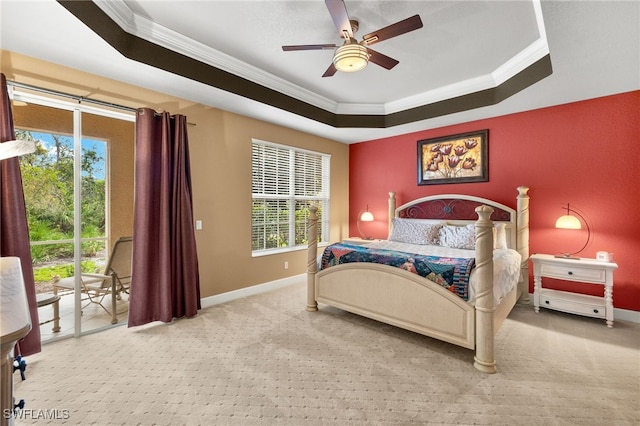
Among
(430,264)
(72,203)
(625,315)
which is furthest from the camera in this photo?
(625,315)

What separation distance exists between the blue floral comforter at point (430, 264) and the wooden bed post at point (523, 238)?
1.84 meters

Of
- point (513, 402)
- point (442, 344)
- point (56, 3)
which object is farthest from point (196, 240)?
point (513, 402)

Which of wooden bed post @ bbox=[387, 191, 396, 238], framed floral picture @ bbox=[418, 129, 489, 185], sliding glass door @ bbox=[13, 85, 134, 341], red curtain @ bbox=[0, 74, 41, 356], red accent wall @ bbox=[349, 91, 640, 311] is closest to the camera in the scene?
red curtain @ bbox=[0, 74, 41, 356]

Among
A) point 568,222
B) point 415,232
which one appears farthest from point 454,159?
point 568,222

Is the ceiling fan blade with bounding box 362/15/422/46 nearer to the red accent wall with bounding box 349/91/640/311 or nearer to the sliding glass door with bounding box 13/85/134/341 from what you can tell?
the sliding glass door with bounding box 13/85/134/341

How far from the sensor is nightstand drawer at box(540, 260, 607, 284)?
3007mm

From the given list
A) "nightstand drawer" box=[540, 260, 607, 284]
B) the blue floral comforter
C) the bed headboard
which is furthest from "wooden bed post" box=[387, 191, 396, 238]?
"nightstand drawer" box=[540, 260, 607, 284]

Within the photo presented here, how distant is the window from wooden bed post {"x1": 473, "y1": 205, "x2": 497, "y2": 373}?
10.0ft

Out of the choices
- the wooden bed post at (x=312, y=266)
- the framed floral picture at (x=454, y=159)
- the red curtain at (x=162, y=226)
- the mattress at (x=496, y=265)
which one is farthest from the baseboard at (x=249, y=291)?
the framed floral picture at (x=454, y=159)

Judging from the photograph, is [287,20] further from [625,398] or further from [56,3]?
[625,398]

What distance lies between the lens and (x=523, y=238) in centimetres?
370

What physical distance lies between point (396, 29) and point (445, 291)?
215cm

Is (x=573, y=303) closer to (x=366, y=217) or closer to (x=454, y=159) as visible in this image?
(x=454, y=159)

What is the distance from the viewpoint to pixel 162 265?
9.93 ft
